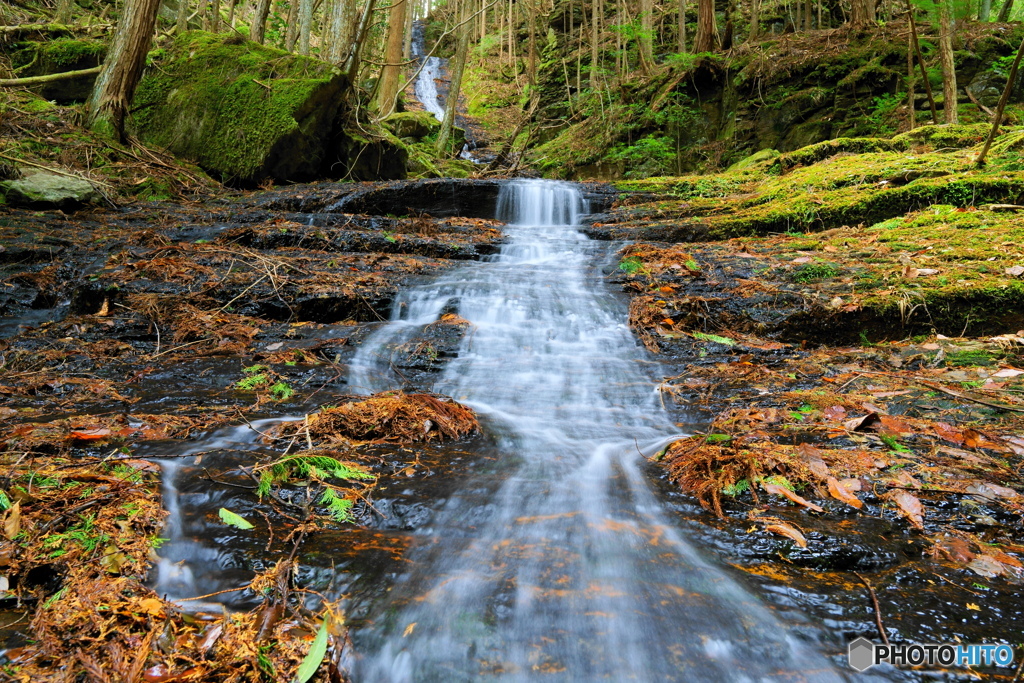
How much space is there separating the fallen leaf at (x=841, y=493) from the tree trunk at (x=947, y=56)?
8706 mm

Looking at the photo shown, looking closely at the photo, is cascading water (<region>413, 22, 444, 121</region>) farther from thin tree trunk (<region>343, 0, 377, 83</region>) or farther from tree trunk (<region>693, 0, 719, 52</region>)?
thin tree trunk (<region>343, 0, 377, 83</region>)

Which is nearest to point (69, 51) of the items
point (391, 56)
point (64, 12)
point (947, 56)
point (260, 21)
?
point (64, 12)

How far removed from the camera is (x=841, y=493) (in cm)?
238

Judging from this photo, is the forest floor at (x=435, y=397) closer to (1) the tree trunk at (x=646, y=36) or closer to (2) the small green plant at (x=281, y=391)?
(2) the small green plant at (x=281, y=391)

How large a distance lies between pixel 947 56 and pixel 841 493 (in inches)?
A: 365

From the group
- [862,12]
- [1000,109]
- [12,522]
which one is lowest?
[12,522]

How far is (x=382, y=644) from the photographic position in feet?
5.45

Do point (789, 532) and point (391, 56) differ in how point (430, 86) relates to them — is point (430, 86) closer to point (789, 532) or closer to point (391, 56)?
point (391, 56)

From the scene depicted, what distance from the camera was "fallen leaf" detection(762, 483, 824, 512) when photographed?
91.4 inches

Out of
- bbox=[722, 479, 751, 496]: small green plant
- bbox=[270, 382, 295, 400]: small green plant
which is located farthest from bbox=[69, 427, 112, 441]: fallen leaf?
bbox=[722, 479, 751, 496]: small green plant

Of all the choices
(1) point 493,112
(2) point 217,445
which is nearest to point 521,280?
(2) point 217,445

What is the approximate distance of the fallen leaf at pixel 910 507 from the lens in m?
2.20

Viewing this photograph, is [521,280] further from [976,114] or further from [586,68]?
[586,68]

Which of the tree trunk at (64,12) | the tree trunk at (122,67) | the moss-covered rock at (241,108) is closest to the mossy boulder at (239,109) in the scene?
the moss-covered rock at (241,108)
